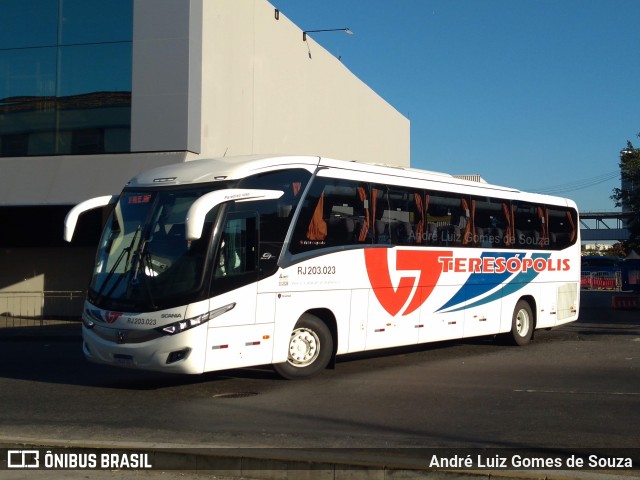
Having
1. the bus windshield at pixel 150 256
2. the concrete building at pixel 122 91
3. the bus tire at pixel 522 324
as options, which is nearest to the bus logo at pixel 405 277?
the bus tire at pixel 522 324

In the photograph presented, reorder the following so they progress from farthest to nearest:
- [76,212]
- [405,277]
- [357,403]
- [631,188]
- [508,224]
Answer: [631,188]
[508,224]
[405,277]
[76,212]
[357,403]

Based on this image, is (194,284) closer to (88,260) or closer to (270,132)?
(270,132)

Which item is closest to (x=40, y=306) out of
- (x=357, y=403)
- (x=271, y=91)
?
(x=271, y=91)

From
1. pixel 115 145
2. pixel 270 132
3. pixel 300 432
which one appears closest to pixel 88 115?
pixel 115 145

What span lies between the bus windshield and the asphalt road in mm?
1440

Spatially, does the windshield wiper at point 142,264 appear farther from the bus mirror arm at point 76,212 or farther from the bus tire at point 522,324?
the bus tire at point 522,324

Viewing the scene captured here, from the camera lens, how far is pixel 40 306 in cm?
2830

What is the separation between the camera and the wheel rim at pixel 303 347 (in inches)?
509

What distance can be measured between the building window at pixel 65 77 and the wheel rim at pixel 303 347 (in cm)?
1187

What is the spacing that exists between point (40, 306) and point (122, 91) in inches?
362

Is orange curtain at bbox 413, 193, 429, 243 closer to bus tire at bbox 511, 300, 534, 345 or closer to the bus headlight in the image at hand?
bus tire at bbox 511, 300, 534, 345

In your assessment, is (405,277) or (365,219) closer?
(365,219)

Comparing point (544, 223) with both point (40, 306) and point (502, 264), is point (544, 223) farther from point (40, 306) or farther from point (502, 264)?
point (40, 306)

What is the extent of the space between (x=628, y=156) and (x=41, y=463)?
147ft
